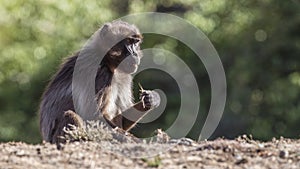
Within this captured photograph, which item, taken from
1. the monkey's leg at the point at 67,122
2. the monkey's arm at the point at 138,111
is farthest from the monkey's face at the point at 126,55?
the monkey's leg at the point at 67,122

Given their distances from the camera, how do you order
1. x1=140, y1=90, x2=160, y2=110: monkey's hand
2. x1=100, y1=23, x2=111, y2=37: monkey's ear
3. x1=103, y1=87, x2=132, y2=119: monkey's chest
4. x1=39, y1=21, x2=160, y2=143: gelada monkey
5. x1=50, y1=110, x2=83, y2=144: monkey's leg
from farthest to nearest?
x1=100, y1=23, x2=111, y2=37: monkey's ear < x1=103, y1=87, x2=132, y2=119: monkey's chest < x1=39, y1=21, x2=160, y2=143: gelada monkey < x1=140, y1=90, x2=160, y2=110: monkey's hand < x1=50, y1=110, x2=83, y2=144: monkey's leg

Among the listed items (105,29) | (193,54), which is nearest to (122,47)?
(105,29)

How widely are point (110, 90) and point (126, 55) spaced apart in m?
0.41

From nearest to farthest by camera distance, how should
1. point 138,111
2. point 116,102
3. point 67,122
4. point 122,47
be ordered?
point 67,122 < point 138,111 < point 116,102 < point 122,47

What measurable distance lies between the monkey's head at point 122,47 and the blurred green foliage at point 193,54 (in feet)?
24.6

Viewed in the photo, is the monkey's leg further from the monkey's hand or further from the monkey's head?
the monkey's head

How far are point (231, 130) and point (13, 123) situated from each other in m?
3.87

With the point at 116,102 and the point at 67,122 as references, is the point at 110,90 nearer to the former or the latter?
the point at 116,102

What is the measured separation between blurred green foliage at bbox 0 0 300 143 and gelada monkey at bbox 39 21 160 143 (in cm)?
752

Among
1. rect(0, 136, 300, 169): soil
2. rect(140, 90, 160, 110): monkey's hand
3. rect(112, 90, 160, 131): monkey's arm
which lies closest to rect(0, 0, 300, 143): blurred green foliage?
rect(112, 90, 160, 131): monkey's arm

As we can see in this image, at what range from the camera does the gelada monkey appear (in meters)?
8.84

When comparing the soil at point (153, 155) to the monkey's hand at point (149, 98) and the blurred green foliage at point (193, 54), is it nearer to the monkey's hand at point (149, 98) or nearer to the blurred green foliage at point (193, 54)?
the monkey's hand at point (149, 98)

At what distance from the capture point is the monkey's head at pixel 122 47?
9.13 m

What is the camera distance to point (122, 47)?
9.30 metres
